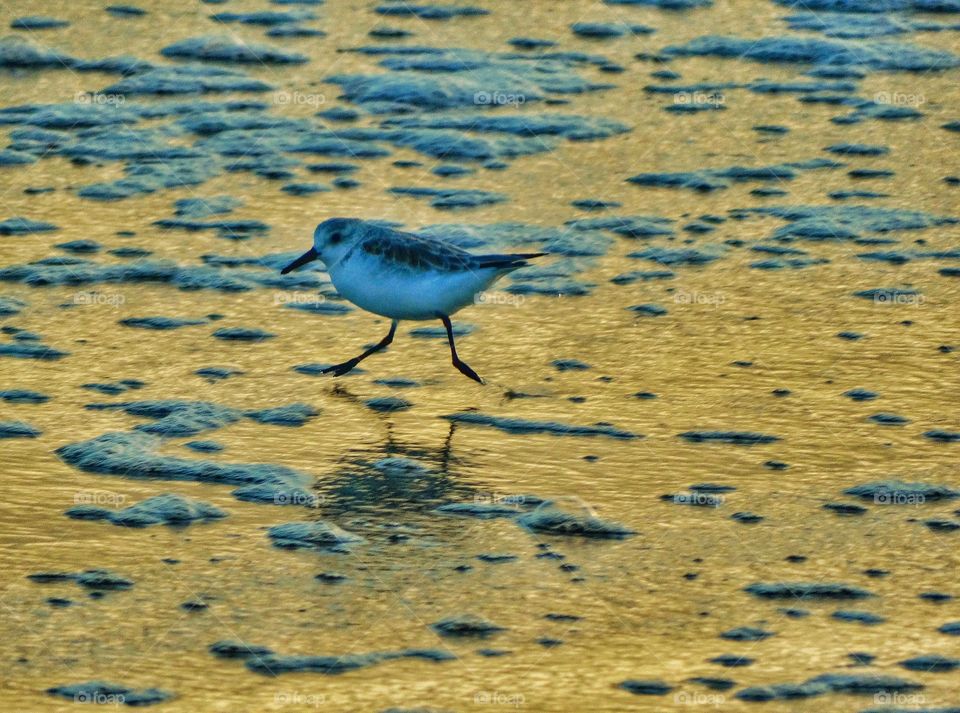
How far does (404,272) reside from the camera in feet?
19.9

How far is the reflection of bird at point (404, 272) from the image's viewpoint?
605 cm

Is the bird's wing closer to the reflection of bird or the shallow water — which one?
the reflection of bird

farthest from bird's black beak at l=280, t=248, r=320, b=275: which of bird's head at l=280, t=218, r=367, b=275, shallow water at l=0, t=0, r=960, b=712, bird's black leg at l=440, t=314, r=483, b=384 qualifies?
bird's black leg at l=440, t=314, r=483, b=384

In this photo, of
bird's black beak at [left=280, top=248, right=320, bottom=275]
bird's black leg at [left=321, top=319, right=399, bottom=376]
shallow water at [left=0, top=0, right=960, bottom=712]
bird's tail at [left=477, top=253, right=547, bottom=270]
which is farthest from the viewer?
bird's black beak at [left=280, top=248, right=320, bottom=275]

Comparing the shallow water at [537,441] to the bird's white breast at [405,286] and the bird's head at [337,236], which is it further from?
the bird's head at [337,236]

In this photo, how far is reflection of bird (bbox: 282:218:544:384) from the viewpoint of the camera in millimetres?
6055

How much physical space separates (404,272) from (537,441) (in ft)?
2.77

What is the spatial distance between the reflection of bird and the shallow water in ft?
0.93

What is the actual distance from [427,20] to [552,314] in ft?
14.4

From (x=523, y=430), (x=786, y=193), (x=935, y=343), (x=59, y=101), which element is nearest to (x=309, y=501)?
(x=523, y=430)

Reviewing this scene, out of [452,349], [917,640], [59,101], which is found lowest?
[917,640]

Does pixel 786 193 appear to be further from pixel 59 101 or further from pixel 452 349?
pixel 59 101

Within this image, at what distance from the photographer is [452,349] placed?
19.9 ft

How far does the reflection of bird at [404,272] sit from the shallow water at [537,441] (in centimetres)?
28
